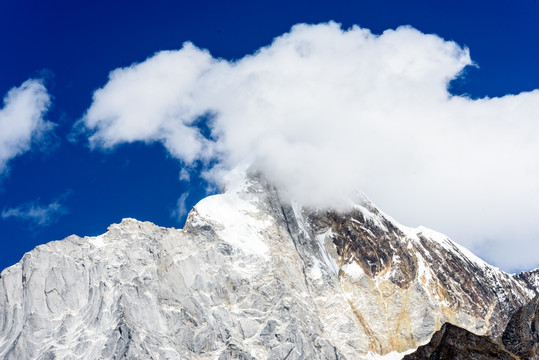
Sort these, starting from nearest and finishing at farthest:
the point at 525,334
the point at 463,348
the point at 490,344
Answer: the point at 490,344, the point at 463,348, the point at 525,334

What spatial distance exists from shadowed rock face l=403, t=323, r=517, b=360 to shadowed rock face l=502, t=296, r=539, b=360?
5.08 metres

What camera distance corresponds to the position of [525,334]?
9850 cm

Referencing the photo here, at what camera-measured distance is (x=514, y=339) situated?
99062 millimetres

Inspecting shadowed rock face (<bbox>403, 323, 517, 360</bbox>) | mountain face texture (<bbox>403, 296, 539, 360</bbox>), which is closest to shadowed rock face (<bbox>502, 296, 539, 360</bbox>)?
mountain face texture (<bbox>403, 296, 539, 360</bbox>)

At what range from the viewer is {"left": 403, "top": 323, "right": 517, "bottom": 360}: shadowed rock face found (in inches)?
3519

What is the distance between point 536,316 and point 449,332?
13.2m

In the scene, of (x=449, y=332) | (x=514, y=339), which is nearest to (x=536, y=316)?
(x=514, y=339)

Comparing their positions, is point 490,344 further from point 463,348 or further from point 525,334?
point 525,334

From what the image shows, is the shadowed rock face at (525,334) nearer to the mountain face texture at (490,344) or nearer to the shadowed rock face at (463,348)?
the mountain face texture at (490,344)

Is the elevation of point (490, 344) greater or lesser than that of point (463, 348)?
lesser

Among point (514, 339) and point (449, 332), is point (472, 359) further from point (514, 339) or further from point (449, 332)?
point (514, 339)

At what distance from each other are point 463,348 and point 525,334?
11.5 meters

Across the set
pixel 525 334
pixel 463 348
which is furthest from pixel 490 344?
pixel 525 334

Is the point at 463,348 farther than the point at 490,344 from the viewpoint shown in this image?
Yes
